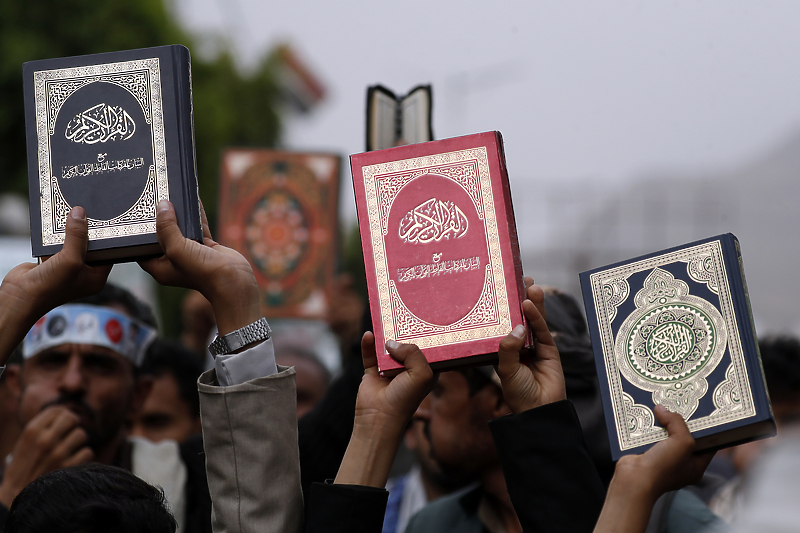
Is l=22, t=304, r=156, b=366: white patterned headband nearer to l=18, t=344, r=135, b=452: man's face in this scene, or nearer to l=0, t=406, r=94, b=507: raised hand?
l=18, t=344, r=135, b=452: man's face

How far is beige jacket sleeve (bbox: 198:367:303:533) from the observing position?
202 cm

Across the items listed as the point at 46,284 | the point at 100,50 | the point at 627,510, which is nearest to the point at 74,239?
the point at 46,284

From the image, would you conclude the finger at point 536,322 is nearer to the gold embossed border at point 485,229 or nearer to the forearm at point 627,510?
the gold embossed border at point 485,229

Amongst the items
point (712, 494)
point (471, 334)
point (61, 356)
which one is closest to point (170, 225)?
point (471, 334)

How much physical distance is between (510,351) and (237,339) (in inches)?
26.3

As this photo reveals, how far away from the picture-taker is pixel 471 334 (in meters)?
2.10

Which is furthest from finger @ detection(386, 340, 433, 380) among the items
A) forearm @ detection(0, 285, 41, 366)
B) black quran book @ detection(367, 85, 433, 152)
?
black quran book @ detection(367, 85, 433, 152)

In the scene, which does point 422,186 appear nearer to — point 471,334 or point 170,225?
point 471,334

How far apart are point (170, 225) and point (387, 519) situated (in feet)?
9.36

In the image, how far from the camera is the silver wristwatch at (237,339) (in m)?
2.10

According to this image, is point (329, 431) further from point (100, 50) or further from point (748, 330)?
point (100, 50)

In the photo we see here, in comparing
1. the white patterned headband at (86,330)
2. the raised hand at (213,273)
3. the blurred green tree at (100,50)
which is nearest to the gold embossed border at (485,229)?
the raised hand at (213,273)

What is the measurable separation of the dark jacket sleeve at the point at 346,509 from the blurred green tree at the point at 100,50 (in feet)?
23.7

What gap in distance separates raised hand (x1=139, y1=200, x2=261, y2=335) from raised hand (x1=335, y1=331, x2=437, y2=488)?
382 mm
